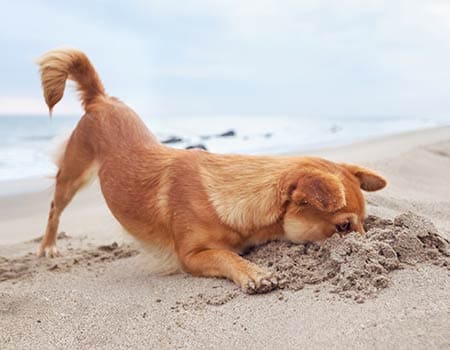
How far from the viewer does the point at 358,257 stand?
310 cm

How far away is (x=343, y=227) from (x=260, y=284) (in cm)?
69

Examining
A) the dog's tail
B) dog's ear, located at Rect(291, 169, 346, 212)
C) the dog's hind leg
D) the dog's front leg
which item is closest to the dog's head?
dog's ear, located at Rect(291, 169, 346, 212)

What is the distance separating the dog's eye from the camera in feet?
11.3

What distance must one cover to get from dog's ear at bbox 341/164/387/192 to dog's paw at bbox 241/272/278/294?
1.05 meters

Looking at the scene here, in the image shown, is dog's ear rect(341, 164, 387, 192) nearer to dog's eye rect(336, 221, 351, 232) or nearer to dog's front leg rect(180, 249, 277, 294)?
dog's eye rect(336, 221, 351, 232)

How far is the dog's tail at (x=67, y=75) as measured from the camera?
16.1ft

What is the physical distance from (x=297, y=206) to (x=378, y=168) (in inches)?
179

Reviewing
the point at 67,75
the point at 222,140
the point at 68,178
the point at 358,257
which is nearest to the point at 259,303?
the point at 358,257

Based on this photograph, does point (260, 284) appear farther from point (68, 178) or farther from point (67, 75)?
point (67, 75)

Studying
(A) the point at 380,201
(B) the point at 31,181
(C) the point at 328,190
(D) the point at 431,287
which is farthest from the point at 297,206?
(B) the point at 31,181

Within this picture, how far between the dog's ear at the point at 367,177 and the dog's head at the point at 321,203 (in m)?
0.14

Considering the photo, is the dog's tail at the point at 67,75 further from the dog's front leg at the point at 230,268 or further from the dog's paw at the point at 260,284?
the dog's paw at the point at 260,284

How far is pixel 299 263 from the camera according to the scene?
336 centimetres

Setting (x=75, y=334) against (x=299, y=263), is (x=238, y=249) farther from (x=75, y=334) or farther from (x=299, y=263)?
(x=75, y=334)
